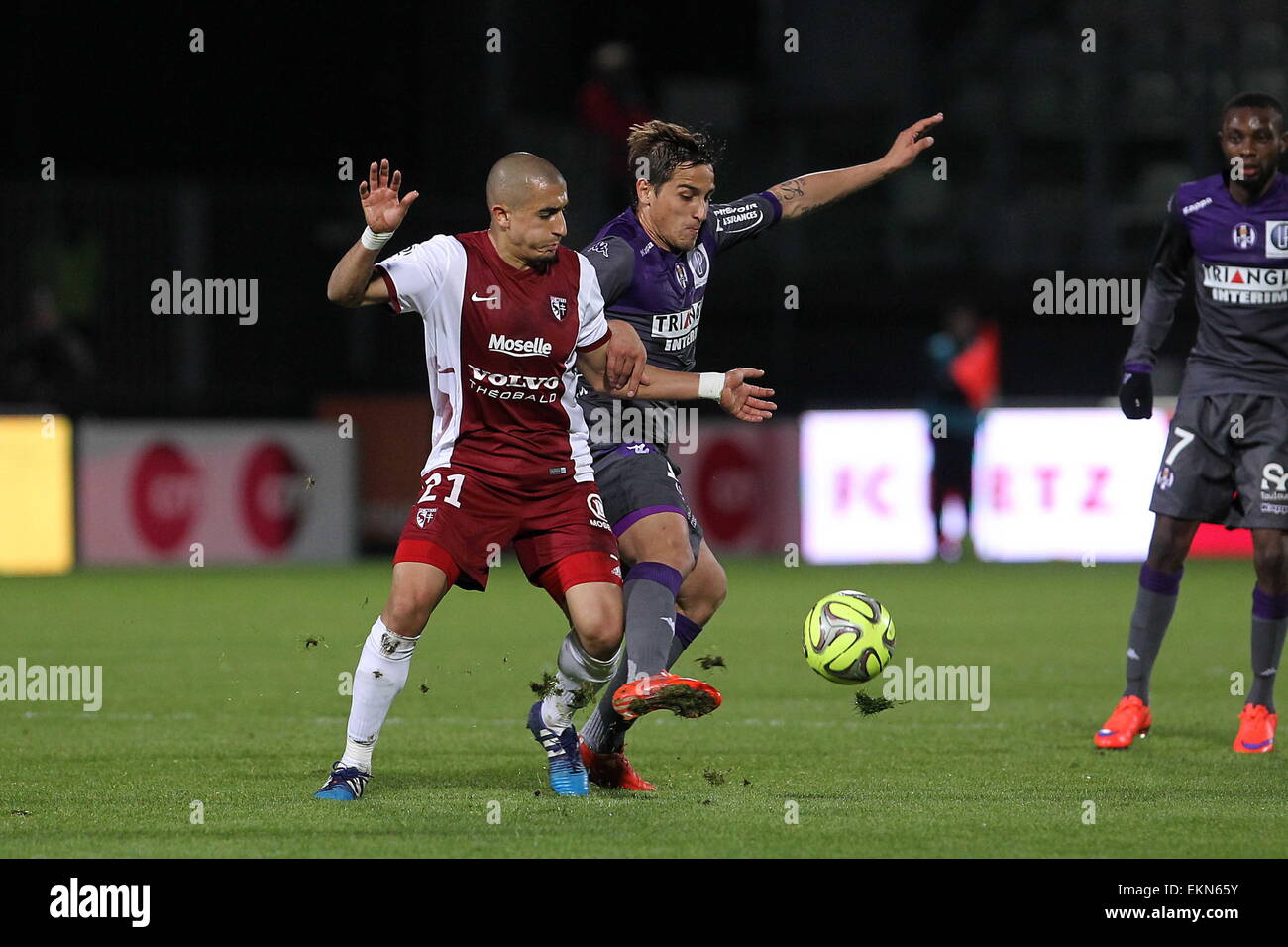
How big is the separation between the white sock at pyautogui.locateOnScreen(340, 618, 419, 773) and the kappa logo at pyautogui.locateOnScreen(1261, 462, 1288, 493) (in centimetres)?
323

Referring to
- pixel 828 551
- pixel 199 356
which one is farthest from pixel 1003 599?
pixel 199 356

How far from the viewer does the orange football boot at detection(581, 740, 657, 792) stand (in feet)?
21.2

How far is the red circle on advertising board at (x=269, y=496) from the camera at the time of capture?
53.8 ft

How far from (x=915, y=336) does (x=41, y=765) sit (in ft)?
52.4

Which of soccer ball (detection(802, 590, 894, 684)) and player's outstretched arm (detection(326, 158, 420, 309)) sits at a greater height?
player's outstretched arm (detection(326, 158, 420, 309))

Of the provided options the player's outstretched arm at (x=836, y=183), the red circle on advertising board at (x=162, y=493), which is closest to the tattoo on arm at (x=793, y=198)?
the player's outstretched arm at (x=836, y=183)

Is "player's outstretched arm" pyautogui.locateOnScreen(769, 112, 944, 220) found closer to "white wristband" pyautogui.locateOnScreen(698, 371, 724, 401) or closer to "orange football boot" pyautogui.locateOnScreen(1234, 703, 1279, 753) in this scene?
"white wristband" pyautogui.locateOnScreen(698, 371, 724, 401)

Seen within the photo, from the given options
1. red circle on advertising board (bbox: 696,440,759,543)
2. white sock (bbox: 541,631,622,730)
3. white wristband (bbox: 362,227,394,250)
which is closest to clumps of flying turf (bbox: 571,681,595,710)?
white sock (bbox: 541,631,622,730)

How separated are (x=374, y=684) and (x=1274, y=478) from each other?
11.1 feet

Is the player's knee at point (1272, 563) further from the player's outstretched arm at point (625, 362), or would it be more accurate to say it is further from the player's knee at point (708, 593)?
the player's outstretched arm at point (625, 362)

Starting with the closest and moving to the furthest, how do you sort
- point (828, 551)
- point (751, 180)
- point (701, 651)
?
point (701, 651) < point (828, 551) < point (751, 180)

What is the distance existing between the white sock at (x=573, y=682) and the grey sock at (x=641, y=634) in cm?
8
